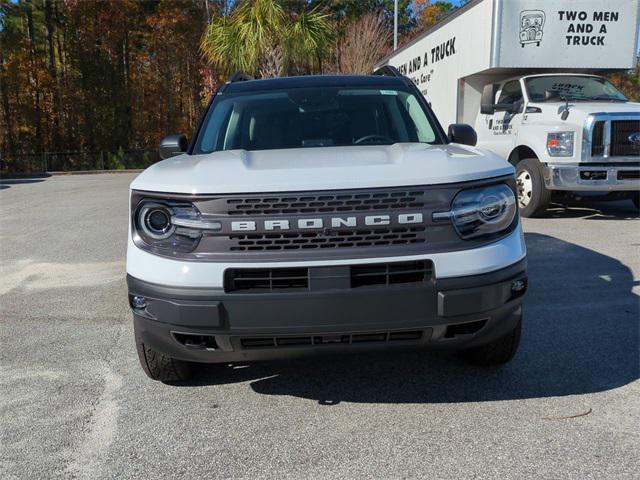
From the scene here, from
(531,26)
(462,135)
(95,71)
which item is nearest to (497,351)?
(462,135)

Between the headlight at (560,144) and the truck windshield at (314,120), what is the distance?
4549 millimetres

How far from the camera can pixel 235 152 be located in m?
3.34

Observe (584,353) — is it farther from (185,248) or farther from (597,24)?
(597,24)

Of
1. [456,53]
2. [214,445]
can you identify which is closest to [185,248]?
[214,445]

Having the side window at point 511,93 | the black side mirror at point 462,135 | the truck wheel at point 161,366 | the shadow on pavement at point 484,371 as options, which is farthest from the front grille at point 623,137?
the truck wheel at point 161,366

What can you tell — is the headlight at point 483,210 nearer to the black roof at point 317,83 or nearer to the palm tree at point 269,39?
the black roof at point 317,83

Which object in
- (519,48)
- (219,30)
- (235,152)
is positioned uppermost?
(219,30)

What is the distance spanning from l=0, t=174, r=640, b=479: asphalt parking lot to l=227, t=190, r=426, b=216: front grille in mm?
1076

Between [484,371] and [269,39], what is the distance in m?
14.4

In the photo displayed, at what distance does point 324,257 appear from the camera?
98.3 inches

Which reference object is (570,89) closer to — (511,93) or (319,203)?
A: (511,93)

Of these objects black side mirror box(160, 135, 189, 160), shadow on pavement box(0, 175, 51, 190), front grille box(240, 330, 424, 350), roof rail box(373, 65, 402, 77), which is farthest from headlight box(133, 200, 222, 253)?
shadow on pavement box(0, 175, 51, 190)

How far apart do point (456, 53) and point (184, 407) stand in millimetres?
9163

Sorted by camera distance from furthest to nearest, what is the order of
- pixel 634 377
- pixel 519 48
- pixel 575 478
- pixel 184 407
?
1. pixel 519 48
2. pixel 634 377
3. pixel 184 407
4. pixel 575 478
